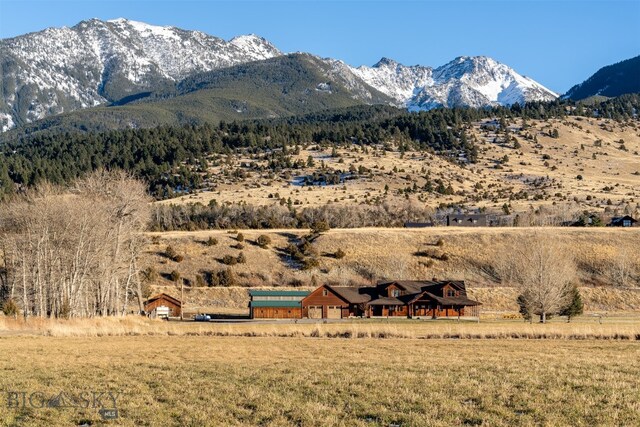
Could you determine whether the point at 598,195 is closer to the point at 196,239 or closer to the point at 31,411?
the point at 196,239

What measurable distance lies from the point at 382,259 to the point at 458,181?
75.6 meters

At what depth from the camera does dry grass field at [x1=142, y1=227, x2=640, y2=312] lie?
88.4m

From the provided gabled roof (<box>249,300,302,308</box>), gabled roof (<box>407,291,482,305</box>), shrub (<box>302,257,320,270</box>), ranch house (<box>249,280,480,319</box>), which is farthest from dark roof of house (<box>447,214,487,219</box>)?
gabled roof (<box>249,300,302,308</box>)

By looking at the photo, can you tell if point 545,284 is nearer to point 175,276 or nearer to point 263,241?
point 263,241

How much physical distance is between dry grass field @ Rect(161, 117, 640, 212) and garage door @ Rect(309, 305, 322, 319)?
6009 cm

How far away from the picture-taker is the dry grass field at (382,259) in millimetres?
88438

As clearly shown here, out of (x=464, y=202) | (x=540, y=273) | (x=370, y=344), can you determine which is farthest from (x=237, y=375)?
(x=464, y=202)

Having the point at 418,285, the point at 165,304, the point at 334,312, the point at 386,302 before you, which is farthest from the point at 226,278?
the point at 418,285

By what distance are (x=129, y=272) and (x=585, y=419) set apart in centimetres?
5450

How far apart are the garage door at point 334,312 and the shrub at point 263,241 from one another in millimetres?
24930

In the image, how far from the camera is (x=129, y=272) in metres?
63.3

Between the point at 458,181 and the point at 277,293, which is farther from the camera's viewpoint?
the point at 458,181

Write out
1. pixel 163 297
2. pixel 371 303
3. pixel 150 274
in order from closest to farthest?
pixel 163 297 < pixel 371 303 < pixel 150 274

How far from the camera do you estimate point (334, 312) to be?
80.2 metres
